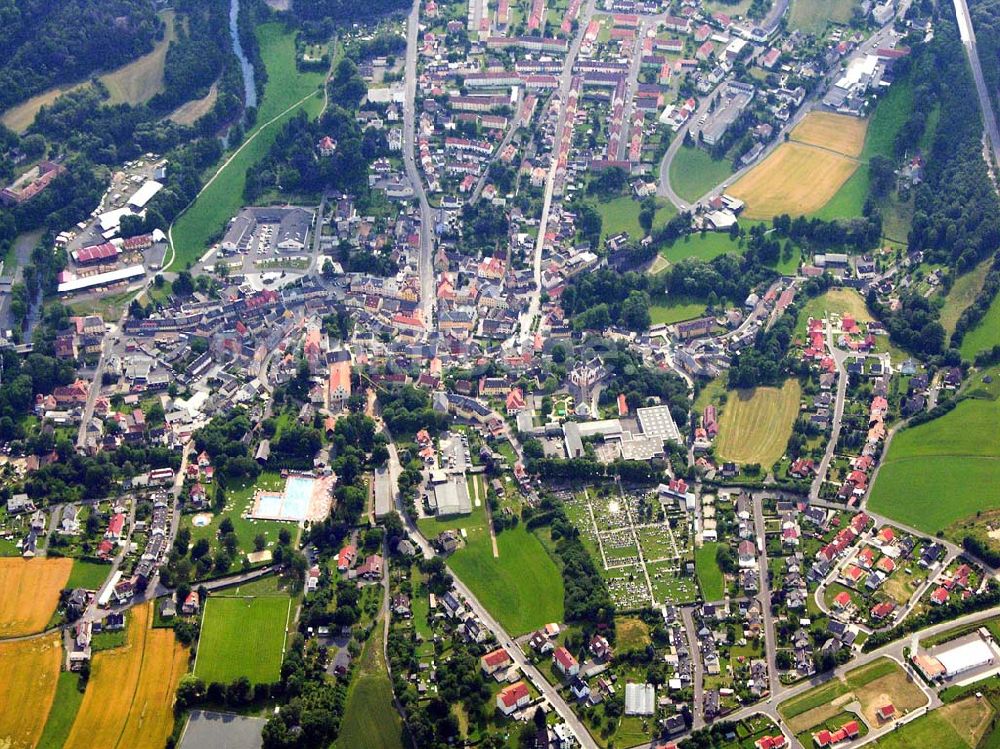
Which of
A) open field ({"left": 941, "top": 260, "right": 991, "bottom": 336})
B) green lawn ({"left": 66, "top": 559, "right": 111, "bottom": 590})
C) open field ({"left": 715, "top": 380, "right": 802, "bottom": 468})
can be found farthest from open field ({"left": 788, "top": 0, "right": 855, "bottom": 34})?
green lawn ({"left": 66, "top": 559, "right": 111, "bottom": 590})

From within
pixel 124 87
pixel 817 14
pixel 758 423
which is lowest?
pixel 758 423

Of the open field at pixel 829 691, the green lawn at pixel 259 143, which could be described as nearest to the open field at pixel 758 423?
the open field at pixel 829 691

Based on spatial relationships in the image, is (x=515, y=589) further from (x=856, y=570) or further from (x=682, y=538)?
(x=856, y=570)

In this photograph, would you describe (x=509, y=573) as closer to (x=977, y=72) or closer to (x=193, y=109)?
(x=193, y=109)

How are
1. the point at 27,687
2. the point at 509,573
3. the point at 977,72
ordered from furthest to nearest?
the point at 977,72 → the point at 509,573 → the point at 27,687

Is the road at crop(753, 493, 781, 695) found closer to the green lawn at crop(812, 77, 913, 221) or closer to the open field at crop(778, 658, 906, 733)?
the open field at crop(778, 658, 906, 733)

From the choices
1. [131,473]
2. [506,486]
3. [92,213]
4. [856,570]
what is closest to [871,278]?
[856,570]

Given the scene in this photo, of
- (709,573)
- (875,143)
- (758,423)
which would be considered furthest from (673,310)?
(875,143)
